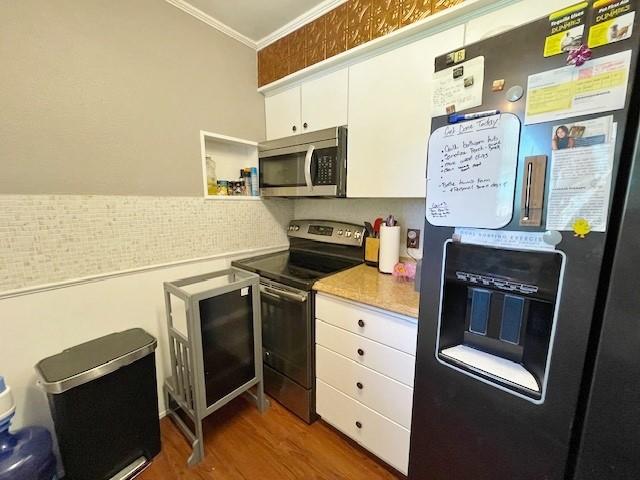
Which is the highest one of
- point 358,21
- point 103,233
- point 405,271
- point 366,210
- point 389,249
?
point 358,21

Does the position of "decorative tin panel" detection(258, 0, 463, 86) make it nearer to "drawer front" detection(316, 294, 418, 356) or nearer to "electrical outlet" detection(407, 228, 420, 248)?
"electrical outlet" detection(407, 228, 420, 248)

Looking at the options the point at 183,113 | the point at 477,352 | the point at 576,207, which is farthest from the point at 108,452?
the point at 576,207

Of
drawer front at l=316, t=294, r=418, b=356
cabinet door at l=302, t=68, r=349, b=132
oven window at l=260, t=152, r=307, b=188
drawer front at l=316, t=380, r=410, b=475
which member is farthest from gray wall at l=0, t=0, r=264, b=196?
drawer front at l=316, t=380, r=410, b=475

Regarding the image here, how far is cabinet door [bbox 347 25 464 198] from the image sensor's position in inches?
48.7

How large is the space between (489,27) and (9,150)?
202 cm

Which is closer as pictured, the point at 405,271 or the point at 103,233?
the point at 103,233

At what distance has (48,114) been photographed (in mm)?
1147

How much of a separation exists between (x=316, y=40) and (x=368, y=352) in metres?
1.78

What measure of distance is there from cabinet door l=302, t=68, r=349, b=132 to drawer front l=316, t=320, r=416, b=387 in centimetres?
120

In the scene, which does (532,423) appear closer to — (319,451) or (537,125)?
(537,125)

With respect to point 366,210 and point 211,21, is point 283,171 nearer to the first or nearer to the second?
point 366,210

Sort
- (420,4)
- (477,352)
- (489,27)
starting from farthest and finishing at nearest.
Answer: (420,4) → (489,27) → (477,352)

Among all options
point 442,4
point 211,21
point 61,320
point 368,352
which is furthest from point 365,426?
point 211,21

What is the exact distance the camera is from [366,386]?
1288 mm
